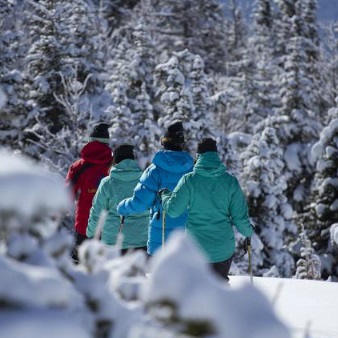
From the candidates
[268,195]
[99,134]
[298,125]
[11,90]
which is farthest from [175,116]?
[99,134]

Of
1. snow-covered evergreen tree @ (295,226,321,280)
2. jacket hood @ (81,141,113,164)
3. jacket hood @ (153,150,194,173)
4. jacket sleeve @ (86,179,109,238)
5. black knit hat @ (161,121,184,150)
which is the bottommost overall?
snow-covered evergreen tree @ (295,226,321,280)

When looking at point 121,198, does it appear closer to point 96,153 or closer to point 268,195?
point 96,153

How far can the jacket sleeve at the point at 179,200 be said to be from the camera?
5.45 metres

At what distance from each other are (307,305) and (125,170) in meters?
2.65

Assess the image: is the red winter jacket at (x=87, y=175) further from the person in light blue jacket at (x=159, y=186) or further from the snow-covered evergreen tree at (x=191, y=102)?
the snow-covered evergreen tree at (x=191, y=102)

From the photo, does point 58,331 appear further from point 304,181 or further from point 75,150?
point 304,181

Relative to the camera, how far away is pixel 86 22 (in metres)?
22.5

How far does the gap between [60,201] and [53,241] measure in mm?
390

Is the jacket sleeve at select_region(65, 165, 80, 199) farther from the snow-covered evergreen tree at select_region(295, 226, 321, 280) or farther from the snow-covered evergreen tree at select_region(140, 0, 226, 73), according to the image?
the snow-covered evergreen tree at select_region(140, 0, 226, 73)

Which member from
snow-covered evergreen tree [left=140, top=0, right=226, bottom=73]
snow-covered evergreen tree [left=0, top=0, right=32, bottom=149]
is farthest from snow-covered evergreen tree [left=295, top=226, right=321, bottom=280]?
snow-covered evergreen tree [left=140, top=0, right=226, bottom=73]

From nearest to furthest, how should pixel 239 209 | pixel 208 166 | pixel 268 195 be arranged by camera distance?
pixel 208 166, pixel 239 209, pixel 268 195

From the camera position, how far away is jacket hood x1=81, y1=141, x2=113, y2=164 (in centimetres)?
702

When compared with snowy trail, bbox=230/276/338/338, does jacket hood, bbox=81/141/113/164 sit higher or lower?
higher

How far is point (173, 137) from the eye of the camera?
614 cm
